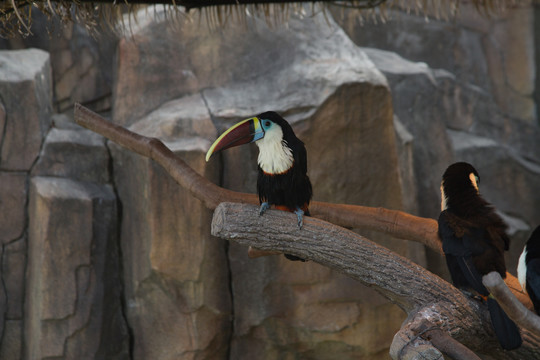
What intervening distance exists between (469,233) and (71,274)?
2.34 meters

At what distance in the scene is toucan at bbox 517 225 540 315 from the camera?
240 cm

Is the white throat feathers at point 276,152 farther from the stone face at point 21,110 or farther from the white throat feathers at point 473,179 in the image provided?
the stone face at point 21,110

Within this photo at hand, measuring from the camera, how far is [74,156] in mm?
3811

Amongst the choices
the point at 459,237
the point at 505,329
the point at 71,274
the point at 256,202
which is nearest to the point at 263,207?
the point at 256,202

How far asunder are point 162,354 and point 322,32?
2416mm

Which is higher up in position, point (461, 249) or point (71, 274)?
point (461, 249)

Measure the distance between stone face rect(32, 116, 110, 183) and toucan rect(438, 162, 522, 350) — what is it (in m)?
2.27

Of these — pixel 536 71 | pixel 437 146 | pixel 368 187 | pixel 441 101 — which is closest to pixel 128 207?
pixel 368 187

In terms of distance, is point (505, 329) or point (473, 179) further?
point (473, 179)

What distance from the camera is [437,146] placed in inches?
182

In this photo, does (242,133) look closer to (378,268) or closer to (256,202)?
(256,202)

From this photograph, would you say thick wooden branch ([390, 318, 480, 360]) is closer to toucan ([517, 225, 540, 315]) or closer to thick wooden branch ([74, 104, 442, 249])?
toucan ([517, 225, 540, 315])

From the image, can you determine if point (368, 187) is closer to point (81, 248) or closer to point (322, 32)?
point (322, 32)

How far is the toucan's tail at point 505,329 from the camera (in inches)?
85.0
